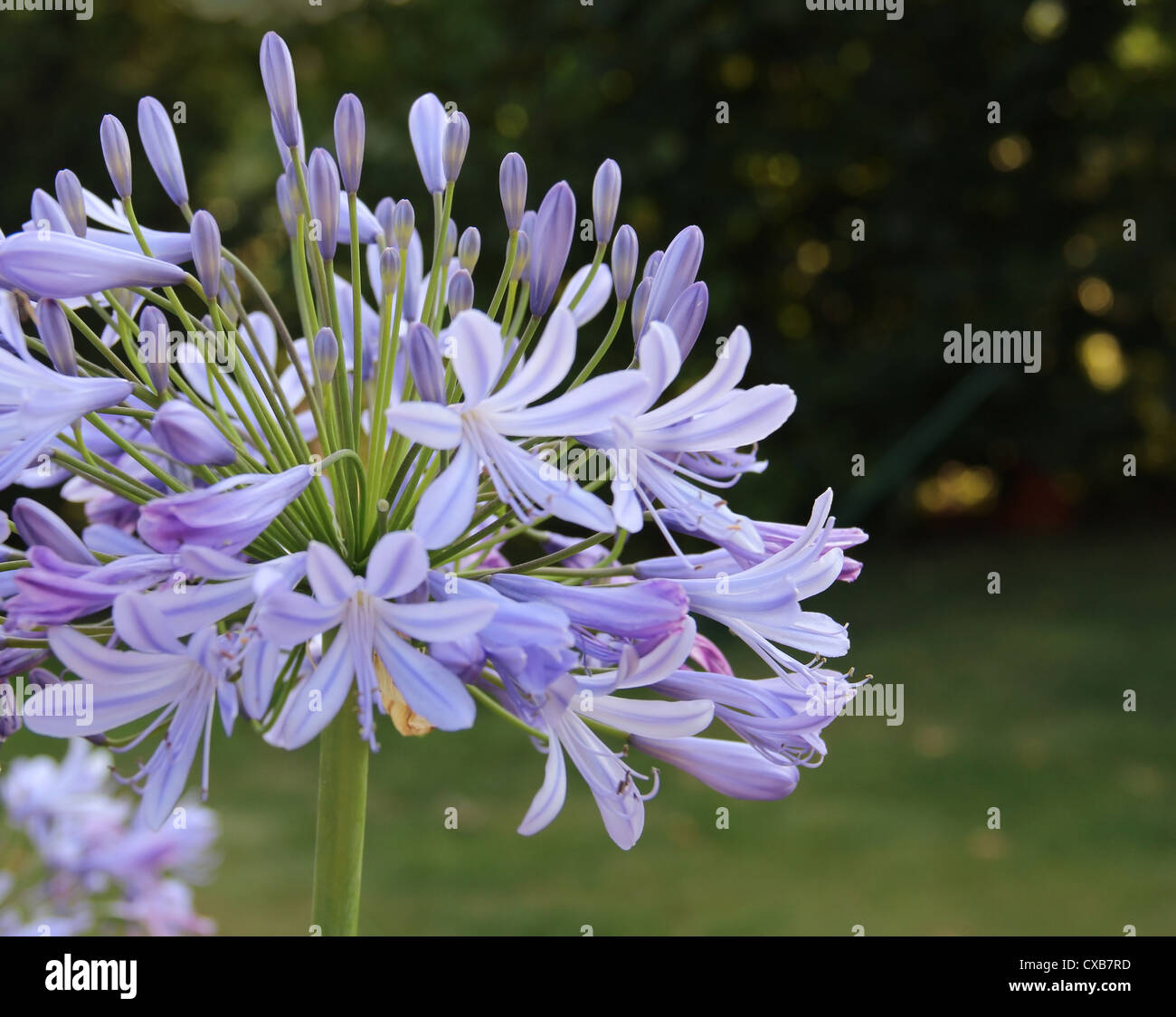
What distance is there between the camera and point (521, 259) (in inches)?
61.9

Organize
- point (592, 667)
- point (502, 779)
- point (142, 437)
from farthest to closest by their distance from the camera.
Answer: point (502, 779) < point (142, 437) < point (592, 667)

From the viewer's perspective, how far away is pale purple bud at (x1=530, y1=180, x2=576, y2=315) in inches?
57.3

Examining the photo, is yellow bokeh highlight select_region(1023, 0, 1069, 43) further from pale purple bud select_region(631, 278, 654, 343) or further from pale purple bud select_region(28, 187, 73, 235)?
pale purple bud select_region(28, 187, 73, 235)

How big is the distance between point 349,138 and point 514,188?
0.21 meters

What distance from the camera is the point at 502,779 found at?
8375 millimetres

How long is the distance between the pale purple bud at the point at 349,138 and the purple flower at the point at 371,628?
22.9 inches

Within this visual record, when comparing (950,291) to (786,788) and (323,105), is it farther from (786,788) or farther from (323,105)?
(786,788)

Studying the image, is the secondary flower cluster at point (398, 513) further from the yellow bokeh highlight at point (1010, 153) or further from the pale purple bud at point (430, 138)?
the yellow bokeh highlight at point (1010, 153)

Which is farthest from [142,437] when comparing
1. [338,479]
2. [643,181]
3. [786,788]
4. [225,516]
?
[643,181]

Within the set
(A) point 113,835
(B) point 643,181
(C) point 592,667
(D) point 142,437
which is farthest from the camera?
(B) point 643,181

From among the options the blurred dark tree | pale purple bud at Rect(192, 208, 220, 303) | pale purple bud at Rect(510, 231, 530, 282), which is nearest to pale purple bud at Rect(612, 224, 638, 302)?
pale purple bud at Rect(510, 231, 530, 282)

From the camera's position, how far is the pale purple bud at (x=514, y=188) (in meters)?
1.54
